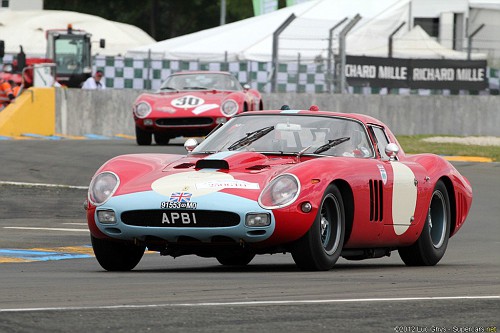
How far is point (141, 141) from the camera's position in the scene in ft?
81.0

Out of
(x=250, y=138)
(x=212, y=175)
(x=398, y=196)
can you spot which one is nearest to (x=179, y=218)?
→ (x=212, y=175)

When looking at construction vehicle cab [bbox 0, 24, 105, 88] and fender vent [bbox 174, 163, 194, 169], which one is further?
construction vehicle cab [bbox 0, 24, 105, 88]

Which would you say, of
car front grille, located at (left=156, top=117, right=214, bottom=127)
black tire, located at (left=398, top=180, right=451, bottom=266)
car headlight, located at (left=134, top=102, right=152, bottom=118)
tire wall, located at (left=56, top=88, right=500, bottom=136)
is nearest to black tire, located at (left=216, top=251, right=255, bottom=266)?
black tire, located at (left=398, top=180, right=451, bottom=266)

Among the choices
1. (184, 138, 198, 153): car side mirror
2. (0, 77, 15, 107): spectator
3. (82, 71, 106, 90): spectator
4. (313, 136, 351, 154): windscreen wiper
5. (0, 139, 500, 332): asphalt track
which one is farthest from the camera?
(82, 71, 106, 90): spectator

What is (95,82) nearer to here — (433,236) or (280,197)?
(433,236)

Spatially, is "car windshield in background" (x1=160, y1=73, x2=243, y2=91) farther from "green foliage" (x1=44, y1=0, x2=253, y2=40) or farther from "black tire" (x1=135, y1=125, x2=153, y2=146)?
"green foliage" (x1=44, y1=0, x2=253, y2=40)

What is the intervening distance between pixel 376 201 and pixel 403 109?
70.4ft

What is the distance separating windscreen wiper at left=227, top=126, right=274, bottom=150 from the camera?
386 inches

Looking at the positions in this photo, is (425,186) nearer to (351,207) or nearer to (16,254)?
(351,207)

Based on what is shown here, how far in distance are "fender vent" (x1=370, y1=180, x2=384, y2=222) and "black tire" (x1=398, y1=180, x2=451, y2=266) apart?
722 millimetres

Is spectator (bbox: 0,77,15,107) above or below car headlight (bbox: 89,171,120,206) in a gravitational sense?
below

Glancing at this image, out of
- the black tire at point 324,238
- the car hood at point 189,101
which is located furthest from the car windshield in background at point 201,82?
the black tire at point 324,238

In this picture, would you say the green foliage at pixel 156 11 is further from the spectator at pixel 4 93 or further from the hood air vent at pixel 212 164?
the hood air vent at pixel 212 164

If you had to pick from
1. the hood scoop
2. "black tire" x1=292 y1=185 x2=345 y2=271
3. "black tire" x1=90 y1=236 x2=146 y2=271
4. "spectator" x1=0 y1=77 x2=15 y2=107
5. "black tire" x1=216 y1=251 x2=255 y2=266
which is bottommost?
"spectator" x1=0 y1=77 x2=15 y2=107
